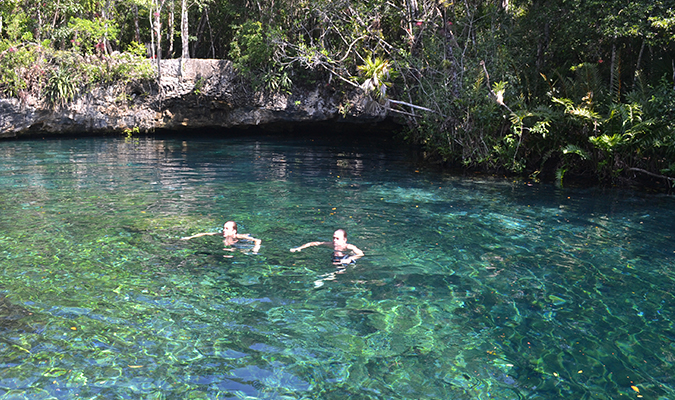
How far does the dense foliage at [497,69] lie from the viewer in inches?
611

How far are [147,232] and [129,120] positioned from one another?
21.6 meters

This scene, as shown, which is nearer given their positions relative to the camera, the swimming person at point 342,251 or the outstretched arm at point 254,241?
the swimming person at point 342,251

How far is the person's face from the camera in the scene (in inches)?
350

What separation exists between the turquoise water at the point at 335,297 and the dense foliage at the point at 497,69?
108 inches

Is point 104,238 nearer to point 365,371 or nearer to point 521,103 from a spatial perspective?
point 365,371

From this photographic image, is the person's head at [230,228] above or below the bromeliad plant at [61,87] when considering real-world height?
below

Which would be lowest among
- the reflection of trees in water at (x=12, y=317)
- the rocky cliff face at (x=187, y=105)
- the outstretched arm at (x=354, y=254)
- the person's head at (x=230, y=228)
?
the reflection of trees in water at (x=12, y=317)

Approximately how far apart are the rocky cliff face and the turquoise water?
49.5ft

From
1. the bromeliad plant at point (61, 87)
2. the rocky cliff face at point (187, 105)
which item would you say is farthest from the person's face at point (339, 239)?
the bromeliad plant at point (61, 87)

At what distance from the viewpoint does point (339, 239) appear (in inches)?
351

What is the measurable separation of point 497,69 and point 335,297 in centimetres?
1354

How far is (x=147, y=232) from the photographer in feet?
34.0

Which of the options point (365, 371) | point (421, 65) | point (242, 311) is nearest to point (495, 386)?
point (365, 371)

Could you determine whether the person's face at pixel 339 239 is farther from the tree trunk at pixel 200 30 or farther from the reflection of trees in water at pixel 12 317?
the tree trunk at pixel 200 30
